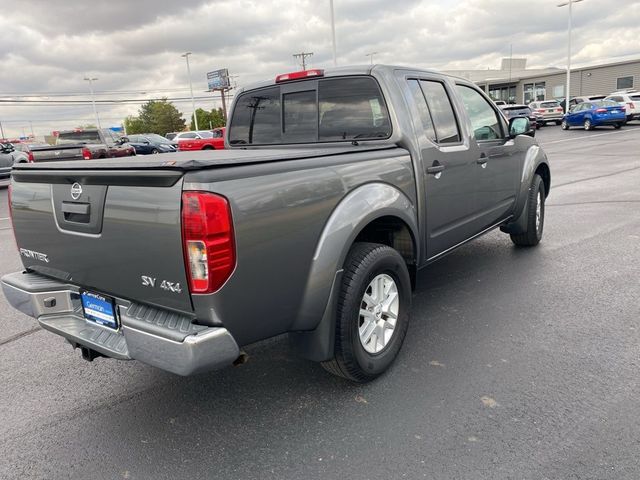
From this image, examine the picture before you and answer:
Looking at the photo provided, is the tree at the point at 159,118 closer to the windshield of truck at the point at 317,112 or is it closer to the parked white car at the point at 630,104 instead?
the parked white car at the point at 630,104

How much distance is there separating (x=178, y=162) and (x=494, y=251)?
14.5 ft

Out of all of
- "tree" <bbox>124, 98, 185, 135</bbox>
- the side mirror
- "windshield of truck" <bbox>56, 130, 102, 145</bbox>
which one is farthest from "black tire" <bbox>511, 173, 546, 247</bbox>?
"tree" <bbox>124, 98, 185, 135</bbox>

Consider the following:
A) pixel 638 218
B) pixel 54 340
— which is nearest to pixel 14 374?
pixel 54 340

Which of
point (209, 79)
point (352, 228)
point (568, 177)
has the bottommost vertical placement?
point (568, 177)

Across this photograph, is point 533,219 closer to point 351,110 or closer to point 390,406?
point 351,110

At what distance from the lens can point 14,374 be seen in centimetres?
348

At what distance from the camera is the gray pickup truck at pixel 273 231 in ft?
7.30

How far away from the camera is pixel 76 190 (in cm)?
262

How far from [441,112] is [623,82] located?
53.0 meters

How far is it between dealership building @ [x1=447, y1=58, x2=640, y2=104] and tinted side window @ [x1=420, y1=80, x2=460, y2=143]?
4508 centimetres

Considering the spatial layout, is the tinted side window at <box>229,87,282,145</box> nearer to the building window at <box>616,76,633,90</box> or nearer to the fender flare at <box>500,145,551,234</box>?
the fender flare at <box>500,145,551,234</box>

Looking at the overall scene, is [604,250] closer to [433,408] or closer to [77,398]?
[433,408]

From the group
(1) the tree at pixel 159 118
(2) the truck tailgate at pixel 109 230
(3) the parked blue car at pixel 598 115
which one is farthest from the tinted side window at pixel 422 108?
(1) the tree at pixel 159 118

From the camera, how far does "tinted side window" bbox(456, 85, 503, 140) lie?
14.5ft
